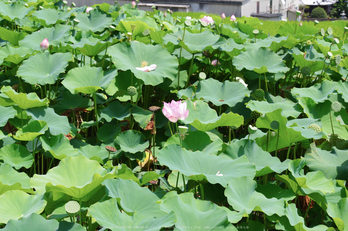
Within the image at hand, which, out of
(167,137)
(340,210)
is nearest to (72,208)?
(340,210)

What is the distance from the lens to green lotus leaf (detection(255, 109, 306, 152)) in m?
1.42

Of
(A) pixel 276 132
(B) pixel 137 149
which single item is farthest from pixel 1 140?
(A) pixel 276 132

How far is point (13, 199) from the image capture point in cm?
104

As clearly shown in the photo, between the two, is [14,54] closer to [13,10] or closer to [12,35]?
[12,35]

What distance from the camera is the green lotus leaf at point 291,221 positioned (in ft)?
3.40

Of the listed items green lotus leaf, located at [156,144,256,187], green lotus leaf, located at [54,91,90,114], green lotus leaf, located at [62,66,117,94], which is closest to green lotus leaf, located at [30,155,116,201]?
green lotus leaf, located at [156,144,256,187]

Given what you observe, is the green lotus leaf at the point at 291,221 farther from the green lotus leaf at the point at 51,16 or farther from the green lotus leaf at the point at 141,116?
the green lotus leaf at the point at 51,16

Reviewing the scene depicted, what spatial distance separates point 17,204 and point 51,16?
219cm

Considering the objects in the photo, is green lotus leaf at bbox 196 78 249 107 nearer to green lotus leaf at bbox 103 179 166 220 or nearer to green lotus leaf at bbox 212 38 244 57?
green lotus leaf at bbox 212 38 244 57

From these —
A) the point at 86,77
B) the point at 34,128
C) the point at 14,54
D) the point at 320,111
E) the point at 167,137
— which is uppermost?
the point at 14,54

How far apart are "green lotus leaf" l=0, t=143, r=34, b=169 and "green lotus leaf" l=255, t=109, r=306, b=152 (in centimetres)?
104

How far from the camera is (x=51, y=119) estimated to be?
5.43 feet

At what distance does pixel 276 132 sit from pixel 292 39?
93 cm

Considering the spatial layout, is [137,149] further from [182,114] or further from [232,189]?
[232,189]
